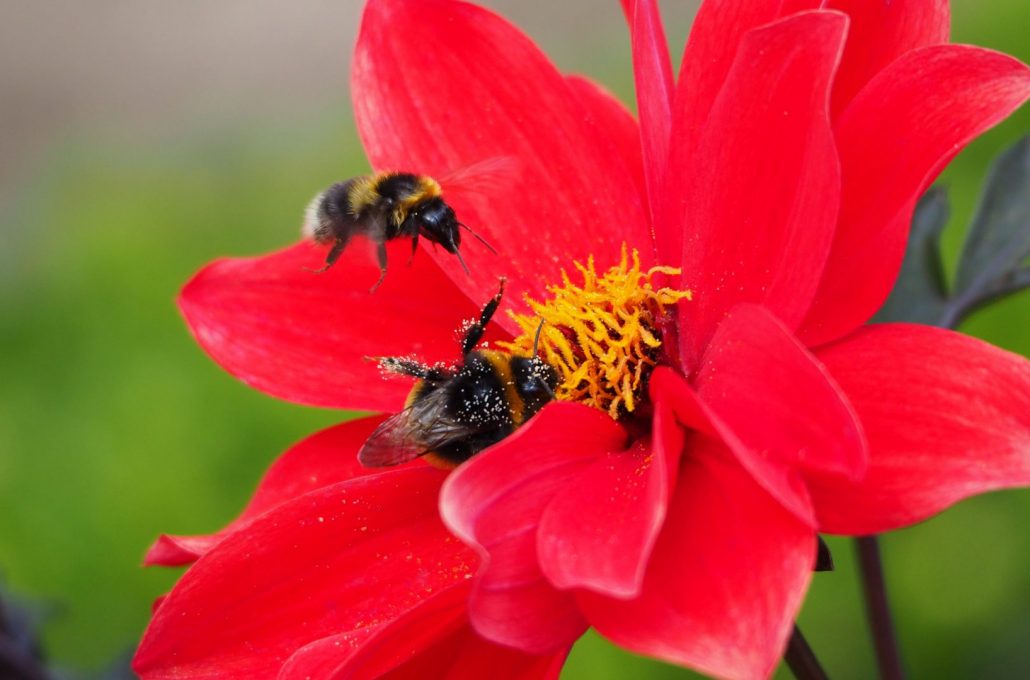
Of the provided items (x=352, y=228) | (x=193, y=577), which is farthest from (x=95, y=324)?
(x=193, y=577)

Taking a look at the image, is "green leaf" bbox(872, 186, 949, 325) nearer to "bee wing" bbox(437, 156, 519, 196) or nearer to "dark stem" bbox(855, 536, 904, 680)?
"dark stem" bbox(855, 536, 904, 680)

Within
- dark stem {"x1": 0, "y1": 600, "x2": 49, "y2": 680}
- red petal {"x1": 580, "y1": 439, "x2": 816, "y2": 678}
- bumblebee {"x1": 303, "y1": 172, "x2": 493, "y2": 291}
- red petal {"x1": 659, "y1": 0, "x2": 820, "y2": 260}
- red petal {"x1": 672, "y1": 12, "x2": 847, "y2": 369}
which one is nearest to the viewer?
red petal {"x1": 580, "y1": 439, "x2": 816, "y2": 678}

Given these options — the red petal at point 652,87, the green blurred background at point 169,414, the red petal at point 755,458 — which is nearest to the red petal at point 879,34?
the red petal at point 652,87

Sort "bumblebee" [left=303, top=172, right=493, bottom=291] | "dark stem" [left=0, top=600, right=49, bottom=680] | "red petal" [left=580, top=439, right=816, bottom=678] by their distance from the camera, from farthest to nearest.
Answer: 1. "dark stem" [left=0, top=600, right=49, bottom=680]
2. "bumblebee" [left=303, top=172, right=493, bottom=291]
3. "red petal" [left=580, top=439, right=816, bottom=678]

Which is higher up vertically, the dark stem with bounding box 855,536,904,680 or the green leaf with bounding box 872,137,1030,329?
the green leaf with bounding box 872,137,1030,329

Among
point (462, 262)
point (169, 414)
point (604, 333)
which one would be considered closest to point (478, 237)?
point (462, 262)

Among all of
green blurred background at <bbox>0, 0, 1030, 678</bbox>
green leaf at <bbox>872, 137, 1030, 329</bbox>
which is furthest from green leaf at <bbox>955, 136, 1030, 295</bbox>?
green blurred background at <bbox>0, 0, 1030, 678</bbox>
